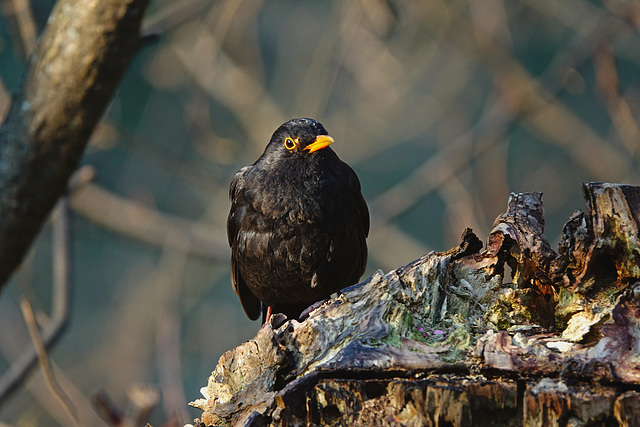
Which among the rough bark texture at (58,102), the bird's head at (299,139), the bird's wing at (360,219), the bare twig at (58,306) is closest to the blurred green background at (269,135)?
the bare twig at (58,306)

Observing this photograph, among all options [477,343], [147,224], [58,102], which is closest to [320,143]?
[58,102]

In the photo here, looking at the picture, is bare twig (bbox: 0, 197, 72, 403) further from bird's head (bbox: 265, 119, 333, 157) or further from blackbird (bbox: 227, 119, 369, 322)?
bird's head (bbox: 265, 119, 333, 157)

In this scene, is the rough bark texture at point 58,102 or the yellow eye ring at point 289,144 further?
the yellow eye ring at point 289,144

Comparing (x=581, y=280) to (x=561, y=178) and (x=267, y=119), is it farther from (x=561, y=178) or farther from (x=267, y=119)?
(x=561, y=178)

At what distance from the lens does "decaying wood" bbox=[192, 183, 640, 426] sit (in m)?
1.90

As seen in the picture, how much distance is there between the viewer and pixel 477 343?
2113mm

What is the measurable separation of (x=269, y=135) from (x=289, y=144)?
340 centimetres

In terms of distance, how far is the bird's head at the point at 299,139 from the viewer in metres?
4.29

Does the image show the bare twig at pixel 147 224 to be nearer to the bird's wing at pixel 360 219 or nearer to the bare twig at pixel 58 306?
the bare twig at pixel 58 306

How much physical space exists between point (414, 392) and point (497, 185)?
4.72m

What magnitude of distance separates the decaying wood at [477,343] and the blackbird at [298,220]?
1679mm

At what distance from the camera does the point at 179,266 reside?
7254 millimetres

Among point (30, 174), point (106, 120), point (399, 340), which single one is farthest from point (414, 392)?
point (106, 120)

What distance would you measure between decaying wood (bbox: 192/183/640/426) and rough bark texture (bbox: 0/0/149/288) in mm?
1429
